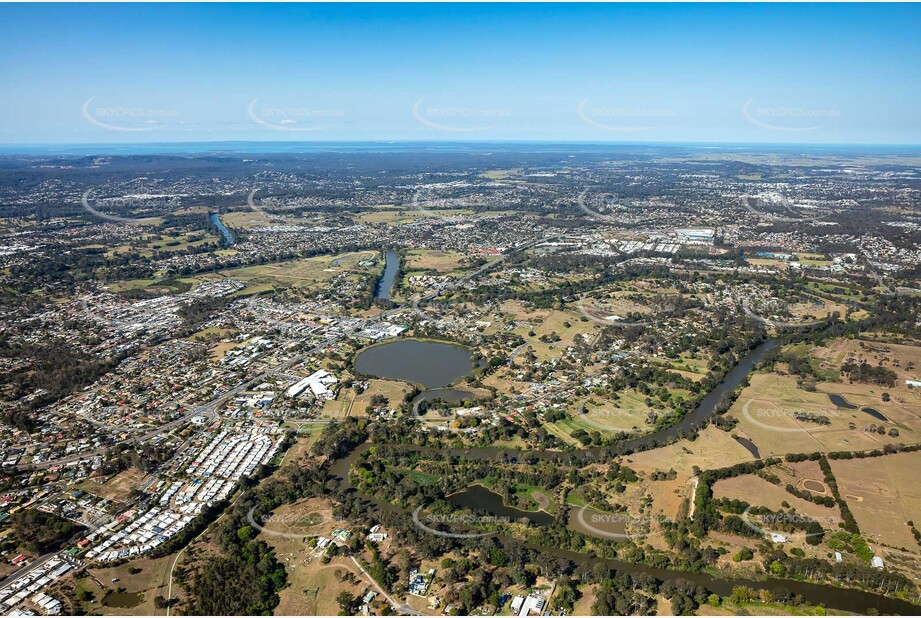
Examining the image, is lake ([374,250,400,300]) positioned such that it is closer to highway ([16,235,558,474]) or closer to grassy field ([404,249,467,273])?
grassy field ([404,249,467,273])

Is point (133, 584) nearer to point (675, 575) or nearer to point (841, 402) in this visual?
point (675, 575)

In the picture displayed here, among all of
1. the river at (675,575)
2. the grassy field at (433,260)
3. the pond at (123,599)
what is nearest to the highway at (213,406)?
the pond at (123,599)

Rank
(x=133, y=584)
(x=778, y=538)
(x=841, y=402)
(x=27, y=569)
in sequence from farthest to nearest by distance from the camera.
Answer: (x=841, y=402)
(x=778, y=538)
(x=27, y=569)
(x=133, y=584)

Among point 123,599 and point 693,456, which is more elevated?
point 693,456

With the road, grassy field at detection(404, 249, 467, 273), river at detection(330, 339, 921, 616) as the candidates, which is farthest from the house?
grassy field at detection(404, 249, 467, 273)

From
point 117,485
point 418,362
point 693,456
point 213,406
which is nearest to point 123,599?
point 117,485

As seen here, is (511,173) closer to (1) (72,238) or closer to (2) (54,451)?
(1) (72,238)

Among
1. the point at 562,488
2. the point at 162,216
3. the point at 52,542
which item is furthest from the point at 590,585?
the point at 162,216
